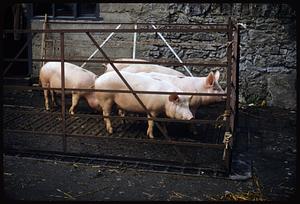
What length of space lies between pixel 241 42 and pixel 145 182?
4.83 meters

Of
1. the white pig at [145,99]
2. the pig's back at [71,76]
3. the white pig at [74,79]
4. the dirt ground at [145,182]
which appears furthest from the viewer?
the pig's back at [71,76]

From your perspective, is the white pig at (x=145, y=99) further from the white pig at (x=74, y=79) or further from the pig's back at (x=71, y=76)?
the pig's back at (x=71, y=76)

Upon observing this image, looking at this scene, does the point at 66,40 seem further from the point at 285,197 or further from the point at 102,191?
the point at 285,197

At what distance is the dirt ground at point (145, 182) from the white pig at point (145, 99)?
1025 millimetres

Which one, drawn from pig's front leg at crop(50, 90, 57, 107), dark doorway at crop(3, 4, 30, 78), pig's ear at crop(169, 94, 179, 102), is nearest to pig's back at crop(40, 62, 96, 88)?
pig's front leg at crop(50, 90, 57, 107)

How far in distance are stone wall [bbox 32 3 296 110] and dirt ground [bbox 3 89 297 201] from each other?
2979 mm

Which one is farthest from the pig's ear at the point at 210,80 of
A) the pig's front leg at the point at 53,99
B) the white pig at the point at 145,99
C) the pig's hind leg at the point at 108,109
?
the pig's front leg at the point at 53,99

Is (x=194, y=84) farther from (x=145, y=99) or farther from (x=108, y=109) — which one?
(x=108, y=109)

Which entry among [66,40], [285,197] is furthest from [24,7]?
[285,197]

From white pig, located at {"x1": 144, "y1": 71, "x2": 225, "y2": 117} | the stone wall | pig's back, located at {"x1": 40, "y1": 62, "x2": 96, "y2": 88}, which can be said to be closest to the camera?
white pig, located at {"x1": 144, "y1": 71, "x2": 225, "y2": 117}

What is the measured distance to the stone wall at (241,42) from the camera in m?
8.31

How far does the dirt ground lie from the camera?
4320 mm

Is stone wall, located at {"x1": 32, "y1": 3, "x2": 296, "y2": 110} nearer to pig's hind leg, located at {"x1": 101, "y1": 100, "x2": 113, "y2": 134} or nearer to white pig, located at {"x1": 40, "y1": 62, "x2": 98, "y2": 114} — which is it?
white pig, located at {"x1": 40, "y1": 62, "x2": 98, "y2": 114}

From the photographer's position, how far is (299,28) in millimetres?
2828
